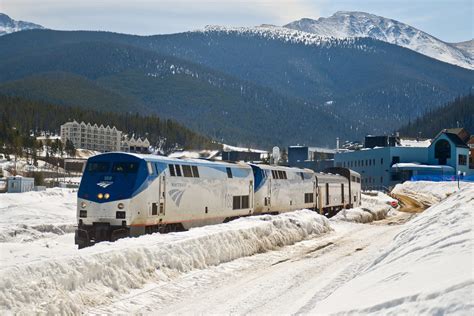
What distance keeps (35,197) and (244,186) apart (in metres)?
23.7

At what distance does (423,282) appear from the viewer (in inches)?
406

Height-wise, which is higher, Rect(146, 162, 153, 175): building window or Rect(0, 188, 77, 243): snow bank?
Rect(146, 162, 153, 175): building window

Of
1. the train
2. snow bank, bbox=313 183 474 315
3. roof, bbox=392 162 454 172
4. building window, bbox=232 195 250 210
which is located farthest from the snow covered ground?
roof, bbox=392 162 454 172

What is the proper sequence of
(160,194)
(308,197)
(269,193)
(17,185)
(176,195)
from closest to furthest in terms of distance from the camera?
1. (160,194)
2. (176,195)
3. (269,193)
4. (308,197)
5. (17,185)

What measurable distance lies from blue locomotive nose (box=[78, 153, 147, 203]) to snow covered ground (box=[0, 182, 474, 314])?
4.07 metres

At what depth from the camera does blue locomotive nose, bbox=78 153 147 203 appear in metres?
26.9

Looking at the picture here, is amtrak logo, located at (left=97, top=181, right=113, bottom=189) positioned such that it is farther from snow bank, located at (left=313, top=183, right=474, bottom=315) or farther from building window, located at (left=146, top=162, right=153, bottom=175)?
snow bank, located at (left=313, top=183, right=474, bottom=315)

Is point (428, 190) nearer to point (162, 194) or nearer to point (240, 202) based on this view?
point (240, 202)

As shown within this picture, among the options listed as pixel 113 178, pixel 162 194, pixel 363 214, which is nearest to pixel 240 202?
pixel 162 194

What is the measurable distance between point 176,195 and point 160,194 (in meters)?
1.60

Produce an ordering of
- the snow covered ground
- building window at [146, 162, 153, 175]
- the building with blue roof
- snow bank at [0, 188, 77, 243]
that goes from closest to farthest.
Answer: the snow covered ground
building window at [146, 162, 153, 175]
snow bank at [0, 188, 77, 243]
the building with blue roof

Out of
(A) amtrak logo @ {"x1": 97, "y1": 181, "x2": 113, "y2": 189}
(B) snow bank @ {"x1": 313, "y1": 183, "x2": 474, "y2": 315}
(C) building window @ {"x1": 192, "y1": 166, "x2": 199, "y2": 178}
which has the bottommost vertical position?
(B) snow bank @ {"x1": 313, "y1": 183, "x2": 474, "y2": 315}

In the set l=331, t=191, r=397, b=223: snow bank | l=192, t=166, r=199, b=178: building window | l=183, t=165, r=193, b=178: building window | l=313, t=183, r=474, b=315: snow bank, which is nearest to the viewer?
l=313, t=183, r=474, b=315: snow bank

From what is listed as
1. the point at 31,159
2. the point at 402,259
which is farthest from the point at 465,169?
the point at 402,259
